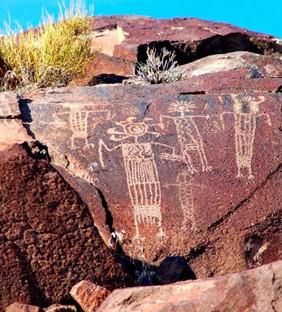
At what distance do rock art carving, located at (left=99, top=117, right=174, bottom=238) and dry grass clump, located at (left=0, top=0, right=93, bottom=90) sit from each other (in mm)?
2251

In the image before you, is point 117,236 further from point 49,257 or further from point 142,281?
point 49,257

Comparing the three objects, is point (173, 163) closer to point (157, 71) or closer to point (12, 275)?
point (12, 275)

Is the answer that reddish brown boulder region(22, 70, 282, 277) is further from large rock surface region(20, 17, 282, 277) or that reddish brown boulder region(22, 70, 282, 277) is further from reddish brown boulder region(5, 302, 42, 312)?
reddish brown boulder region(5, 302, 42, 312)

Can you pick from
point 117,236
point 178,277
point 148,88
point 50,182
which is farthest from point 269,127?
point 50,182

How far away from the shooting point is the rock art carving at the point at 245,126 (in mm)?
8495

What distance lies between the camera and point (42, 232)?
570 centimetres

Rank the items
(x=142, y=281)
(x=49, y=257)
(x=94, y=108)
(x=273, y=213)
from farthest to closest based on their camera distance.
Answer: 1. (x=94, y=108)
2. (x=273, y=213)
3. (x=142, y=281)
4. (x=49, y=257)

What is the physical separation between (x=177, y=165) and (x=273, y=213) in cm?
81

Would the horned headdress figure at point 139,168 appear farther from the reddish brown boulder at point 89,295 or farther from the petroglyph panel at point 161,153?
the reddish brown boulder at point 89,295

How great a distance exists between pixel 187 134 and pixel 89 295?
3552mm

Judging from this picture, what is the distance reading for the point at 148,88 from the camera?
931 centimetres

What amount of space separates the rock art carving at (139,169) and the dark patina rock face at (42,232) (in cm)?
206

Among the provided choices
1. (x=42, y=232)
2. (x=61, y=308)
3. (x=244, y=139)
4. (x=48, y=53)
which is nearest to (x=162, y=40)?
(x=48, y=53)

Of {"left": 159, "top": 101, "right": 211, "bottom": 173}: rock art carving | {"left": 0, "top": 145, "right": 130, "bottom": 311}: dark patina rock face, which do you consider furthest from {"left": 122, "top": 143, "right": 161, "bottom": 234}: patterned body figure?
{"left": 0, "top": 145, "right": 130, "bottom": 311}: dark patina rock face
